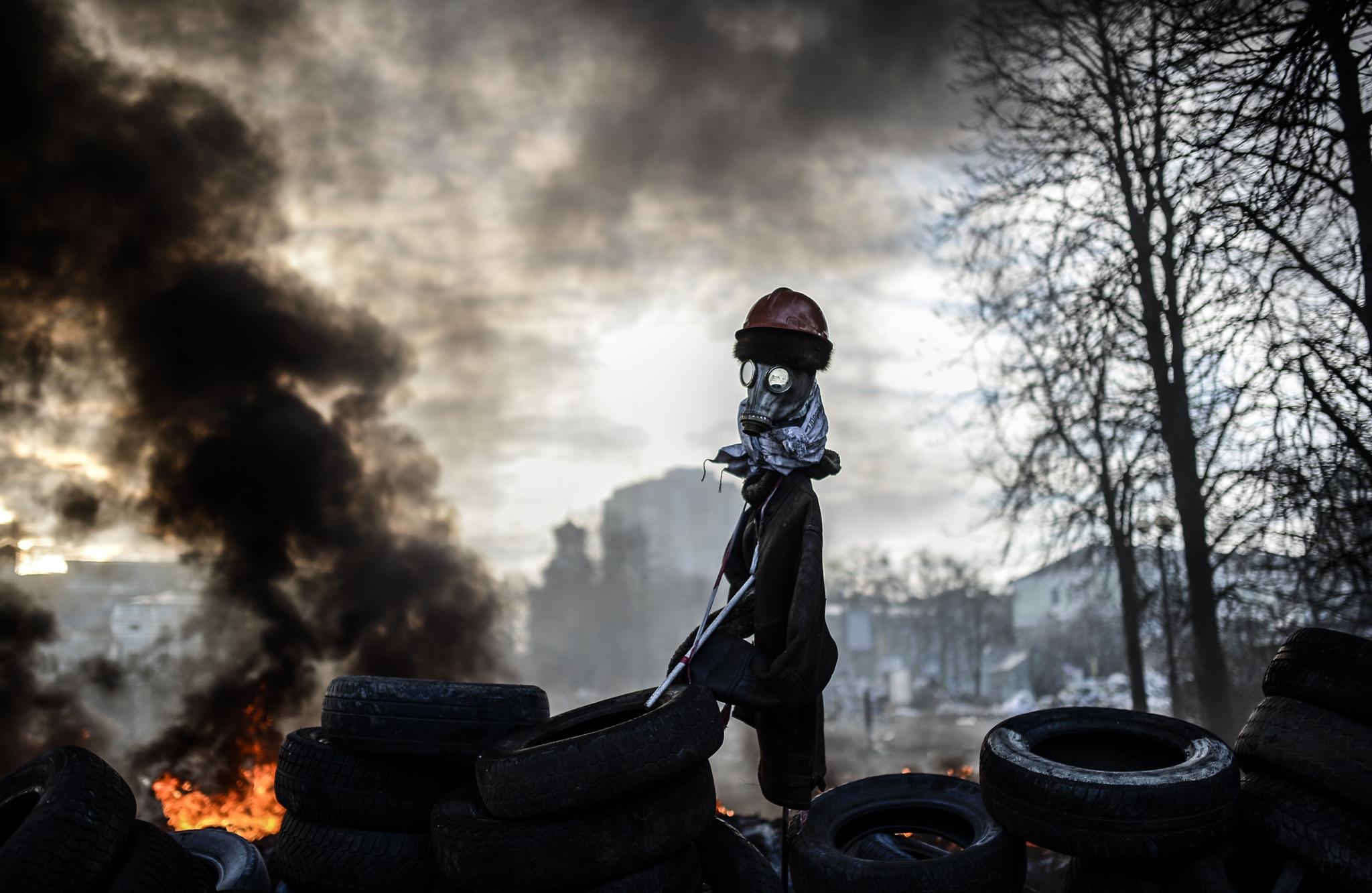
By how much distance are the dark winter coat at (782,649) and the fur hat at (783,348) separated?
64 centimetres

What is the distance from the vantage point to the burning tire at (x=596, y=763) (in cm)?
345

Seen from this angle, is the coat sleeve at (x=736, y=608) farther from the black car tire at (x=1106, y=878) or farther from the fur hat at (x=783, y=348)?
the black car tire at (x=1106, y=878)

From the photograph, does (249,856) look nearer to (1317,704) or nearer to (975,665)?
(1317,704)

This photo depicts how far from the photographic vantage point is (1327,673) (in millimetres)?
4035

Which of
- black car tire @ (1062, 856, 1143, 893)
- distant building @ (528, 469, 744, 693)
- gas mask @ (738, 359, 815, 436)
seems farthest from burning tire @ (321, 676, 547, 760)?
distant building @ (528, 469, 744, 693)

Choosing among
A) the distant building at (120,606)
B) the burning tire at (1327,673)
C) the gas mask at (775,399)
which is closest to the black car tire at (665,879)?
the gas mask at (775,399)

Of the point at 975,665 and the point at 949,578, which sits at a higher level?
the point at 949,578

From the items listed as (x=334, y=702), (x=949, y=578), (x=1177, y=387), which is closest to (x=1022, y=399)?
(x=1177, y=387)

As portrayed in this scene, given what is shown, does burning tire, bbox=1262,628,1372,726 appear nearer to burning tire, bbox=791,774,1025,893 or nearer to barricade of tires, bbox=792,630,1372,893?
barricade of tires, bbox=792,630,1372,893

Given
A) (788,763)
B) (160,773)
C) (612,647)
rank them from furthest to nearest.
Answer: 1. (612,647)
2. (160,773)
3. (788,763)

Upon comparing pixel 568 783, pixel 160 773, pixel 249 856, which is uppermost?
pixel 568 783

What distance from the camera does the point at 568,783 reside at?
135 inches

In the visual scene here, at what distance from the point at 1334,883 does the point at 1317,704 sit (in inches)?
31.9

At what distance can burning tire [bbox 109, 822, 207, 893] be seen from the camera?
3.65m
